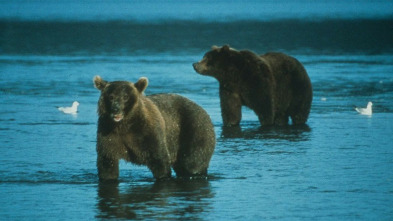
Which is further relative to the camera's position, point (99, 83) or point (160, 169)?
point (160, 169)

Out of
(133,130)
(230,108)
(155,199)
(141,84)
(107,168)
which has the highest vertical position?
(141,84)

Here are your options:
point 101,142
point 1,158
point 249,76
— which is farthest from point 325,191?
point 249,76

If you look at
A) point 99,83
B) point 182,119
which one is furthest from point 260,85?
point 99,83

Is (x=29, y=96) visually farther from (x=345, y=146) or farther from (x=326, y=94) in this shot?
(x=345, y=146)

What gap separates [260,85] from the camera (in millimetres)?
15133

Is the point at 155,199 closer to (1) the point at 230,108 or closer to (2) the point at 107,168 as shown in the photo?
(2) the point at 107,168

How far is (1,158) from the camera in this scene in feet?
39.2

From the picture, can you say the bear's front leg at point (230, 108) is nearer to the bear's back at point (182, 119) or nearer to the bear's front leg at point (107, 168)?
the bear's back at point (182, 119)

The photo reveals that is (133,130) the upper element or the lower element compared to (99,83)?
lower

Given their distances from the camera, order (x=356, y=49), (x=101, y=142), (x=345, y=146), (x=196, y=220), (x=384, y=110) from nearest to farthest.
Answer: (x=196, y=220), (x=101, y=142), (x=345, y=146), (x=384, y=110), (x=356, y=49)

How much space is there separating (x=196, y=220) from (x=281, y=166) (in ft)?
9.60

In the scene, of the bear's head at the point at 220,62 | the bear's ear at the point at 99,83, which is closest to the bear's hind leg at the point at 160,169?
the bear's ear at the point at 99,83

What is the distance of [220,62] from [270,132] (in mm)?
1578

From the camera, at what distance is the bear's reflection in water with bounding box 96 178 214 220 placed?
8.98 meters
